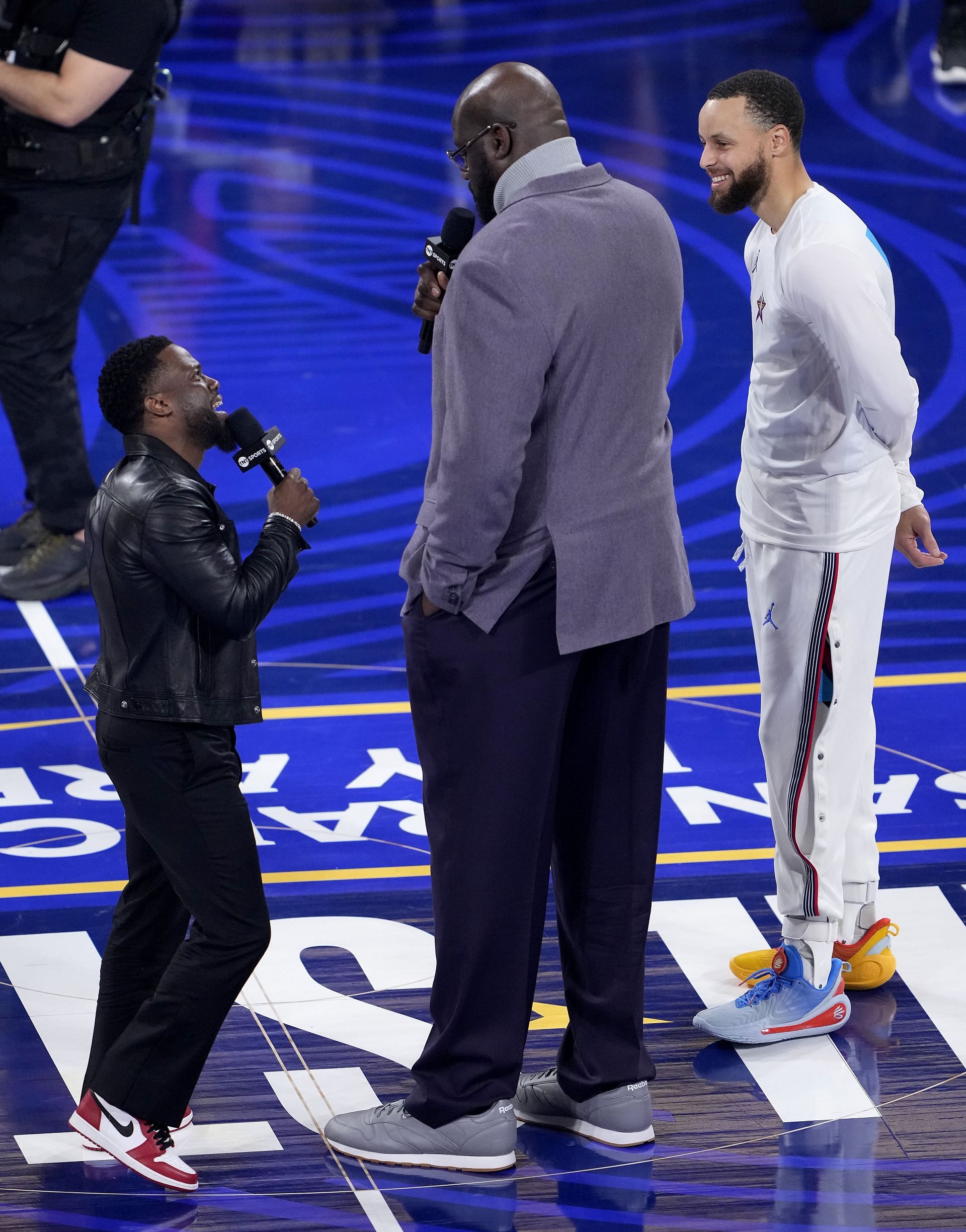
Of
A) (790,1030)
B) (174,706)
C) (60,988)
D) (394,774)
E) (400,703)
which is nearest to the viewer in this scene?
(174,706)

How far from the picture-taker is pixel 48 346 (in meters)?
5.88

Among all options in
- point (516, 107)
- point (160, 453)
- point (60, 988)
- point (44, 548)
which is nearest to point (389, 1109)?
point (60, 988)

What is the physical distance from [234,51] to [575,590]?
1051 cm

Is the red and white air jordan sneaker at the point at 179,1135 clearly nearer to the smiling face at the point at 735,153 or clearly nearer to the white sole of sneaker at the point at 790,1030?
the white sole of sneaker at the point at 790,1030

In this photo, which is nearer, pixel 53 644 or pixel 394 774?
pixel 394 774

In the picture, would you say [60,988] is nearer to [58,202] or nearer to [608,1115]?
[608,1115]

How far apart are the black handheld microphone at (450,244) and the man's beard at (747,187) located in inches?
25.2

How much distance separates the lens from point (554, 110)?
10.0 ft

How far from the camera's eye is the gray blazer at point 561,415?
293cm

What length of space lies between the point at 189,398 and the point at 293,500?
263 mm

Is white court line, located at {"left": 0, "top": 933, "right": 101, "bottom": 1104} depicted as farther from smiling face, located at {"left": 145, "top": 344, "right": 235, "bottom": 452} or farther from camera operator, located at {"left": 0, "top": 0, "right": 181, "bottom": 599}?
camera operator, located at {"left": 0, "top": 0, "right": 181, "bottom": 599}

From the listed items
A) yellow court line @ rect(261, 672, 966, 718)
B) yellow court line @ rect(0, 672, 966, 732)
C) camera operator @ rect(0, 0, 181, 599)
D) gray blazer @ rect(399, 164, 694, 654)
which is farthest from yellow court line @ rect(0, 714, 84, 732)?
gray blazer @ rect(399, 164, 694, 654)

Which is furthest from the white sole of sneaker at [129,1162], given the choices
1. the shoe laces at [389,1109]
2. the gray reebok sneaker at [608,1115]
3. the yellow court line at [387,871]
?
the yellow court line at [387,871]

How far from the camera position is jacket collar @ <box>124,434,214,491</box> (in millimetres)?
3186
